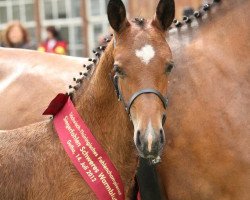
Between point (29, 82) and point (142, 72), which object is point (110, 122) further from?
point (29, 82)

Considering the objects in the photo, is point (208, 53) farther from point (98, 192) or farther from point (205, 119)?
point (98, 192)

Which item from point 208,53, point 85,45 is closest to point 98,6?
point 85,45

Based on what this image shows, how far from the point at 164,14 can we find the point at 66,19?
44.5ft

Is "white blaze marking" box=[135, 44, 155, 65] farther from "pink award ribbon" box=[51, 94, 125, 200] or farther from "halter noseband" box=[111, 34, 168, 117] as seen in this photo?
"pink award ribbon" box=[51, 94, 125, 200]

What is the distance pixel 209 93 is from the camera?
16.1 ft

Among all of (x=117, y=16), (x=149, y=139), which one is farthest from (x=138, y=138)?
(x=117, y=16)

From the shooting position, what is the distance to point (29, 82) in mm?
6559

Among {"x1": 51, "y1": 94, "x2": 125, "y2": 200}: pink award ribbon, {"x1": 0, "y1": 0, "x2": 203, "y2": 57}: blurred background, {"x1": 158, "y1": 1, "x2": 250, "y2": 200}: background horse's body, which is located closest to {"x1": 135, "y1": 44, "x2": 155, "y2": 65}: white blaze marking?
{"x1": 51, "y1": 94, "x2": 125, "y2": 200}: pink award ribbon

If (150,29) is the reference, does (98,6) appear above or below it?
below

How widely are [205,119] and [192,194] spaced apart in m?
0.48

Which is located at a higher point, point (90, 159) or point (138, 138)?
point (138, 138)

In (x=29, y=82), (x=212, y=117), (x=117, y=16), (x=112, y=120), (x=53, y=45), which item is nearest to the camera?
(x=117, y=16)

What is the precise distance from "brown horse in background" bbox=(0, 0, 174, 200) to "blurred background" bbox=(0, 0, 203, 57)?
39.3 feet

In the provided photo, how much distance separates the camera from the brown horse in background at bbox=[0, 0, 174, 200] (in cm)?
420
